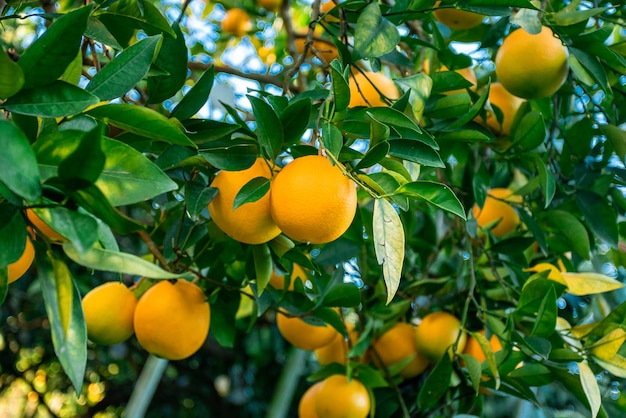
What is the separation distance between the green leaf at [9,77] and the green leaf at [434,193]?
31cm

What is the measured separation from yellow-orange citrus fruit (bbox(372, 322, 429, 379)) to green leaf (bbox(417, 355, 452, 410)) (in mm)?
154

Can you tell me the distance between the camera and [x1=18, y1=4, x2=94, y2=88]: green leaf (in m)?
0.48

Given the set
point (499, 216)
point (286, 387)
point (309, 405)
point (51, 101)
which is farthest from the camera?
point (286, 387)

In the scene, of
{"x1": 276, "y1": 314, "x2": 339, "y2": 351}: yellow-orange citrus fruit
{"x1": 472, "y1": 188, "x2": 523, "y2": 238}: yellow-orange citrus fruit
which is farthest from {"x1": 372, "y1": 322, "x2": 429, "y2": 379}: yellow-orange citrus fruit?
{"x1": 472, "y1": 188, "x2": 523, "y2": 238}: yellow-orange citrus fruit

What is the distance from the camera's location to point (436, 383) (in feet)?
3.00

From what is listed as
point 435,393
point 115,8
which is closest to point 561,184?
point 435,393

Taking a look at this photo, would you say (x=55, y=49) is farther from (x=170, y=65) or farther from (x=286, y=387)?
(x=286, y=387)

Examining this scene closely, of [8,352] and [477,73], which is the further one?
[8,352]

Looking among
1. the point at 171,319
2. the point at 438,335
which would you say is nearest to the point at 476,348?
the point at 438,335

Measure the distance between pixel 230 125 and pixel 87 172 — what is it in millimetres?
293

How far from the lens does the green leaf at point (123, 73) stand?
0.54 meters

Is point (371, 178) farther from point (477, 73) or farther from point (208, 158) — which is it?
point (477, 73)

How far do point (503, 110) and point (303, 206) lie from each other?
1.71 ft

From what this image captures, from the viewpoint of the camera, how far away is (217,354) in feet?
8.20
